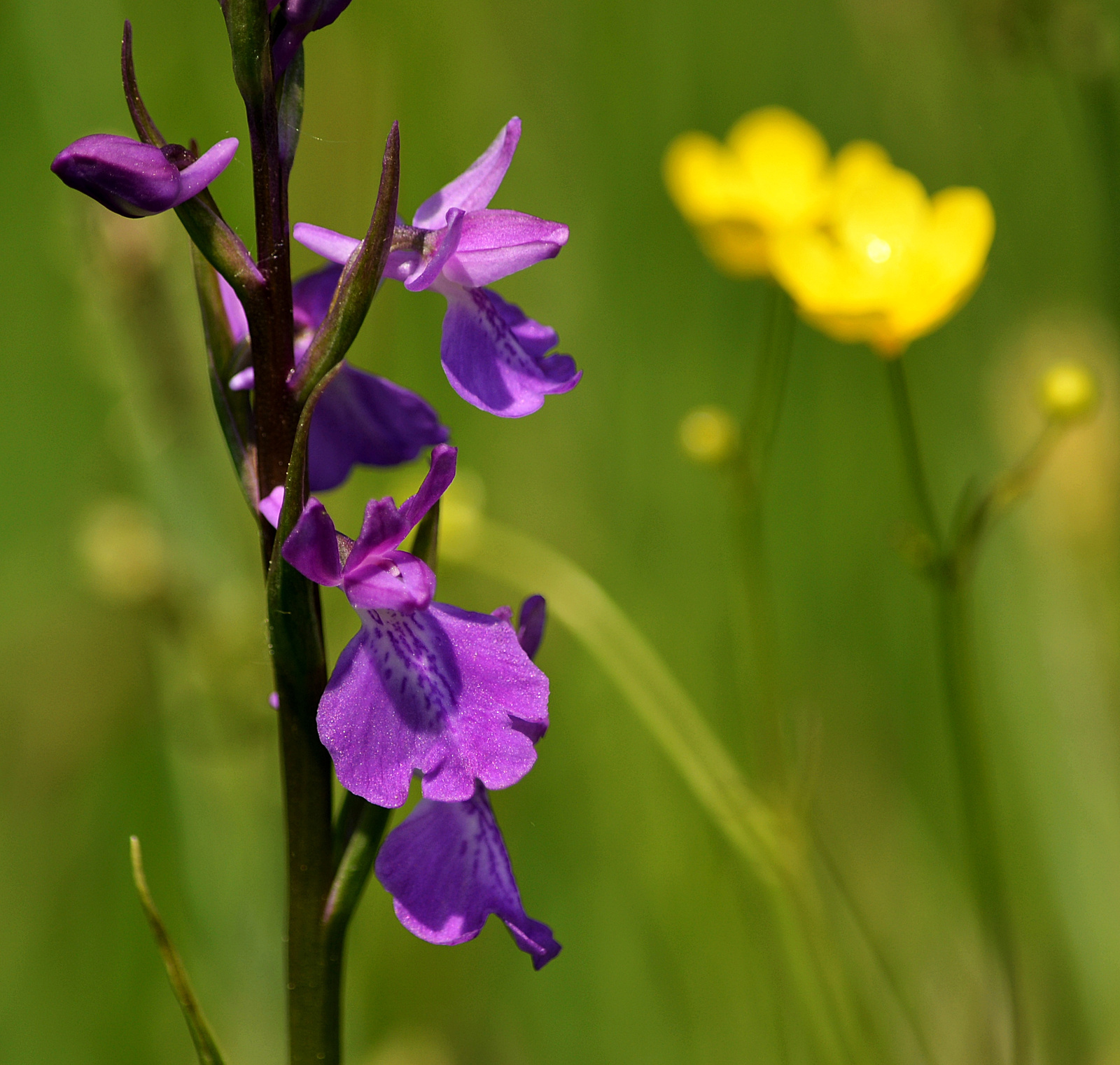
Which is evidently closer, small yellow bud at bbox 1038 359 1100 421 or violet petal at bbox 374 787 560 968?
violet petal at bbox 374 787 560 968

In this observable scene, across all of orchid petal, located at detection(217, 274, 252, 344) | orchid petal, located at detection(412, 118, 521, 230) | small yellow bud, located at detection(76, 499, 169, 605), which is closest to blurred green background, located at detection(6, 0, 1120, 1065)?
small yellow bud, located at detection(76, 499, 169, 605)

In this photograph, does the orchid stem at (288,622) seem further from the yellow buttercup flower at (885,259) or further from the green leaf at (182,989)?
the yellow buttercup flower at (885,259)

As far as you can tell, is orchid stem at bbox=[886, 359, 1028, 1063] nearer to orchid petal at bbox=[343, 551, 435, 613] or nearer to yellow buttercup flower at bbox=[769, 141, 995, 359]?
yellow buttercup flower at bbox=[769, 141, 995, 359]

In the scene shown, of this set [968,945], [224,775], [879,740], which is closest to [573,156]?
[879,740]

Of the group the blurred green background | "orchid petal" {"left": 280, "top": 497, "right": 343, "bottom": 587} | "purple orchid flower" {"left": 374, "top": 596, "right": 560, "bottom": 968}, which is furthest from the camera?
the blurred green background

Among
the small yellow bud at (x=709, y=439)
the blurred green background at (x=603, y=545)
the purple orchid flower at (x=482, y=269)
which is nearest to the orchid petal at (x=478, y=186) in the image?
the purple orchid flower at (x=482, y=269)

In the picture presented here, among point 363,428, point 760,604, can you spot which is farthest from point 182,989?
point 760,604
